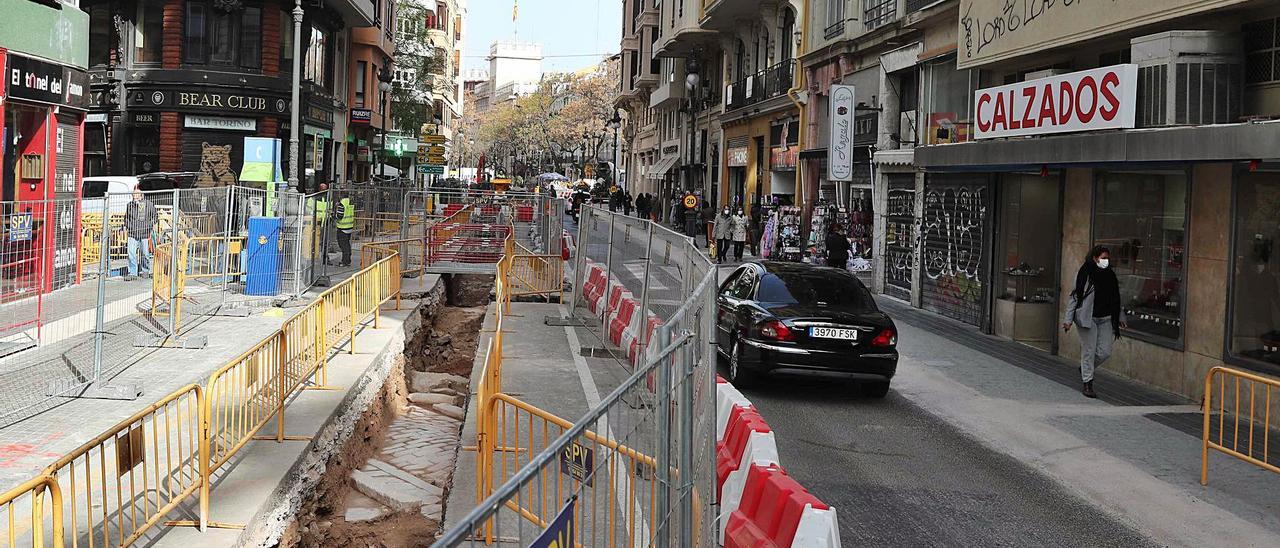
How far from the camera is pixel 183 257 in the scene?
15336mm

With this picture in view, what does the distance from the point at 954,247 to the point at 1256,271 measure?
8599 millimetres

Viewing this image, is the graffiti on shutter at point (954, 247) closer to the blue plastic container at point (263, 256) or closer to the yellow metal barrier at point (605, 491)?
the blue plastic container at point (263, 256)

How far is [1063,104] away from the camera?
1549cm

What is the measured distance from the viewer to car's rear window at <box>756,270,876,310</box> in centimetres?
1316

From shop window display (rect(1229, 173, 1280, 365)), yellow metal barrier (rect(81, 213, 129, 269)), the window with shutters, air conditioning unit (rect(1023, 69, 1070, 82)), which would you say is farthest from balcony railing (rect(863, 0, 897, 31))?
yellow metal barrier (rect(81, 213, 129, 269))

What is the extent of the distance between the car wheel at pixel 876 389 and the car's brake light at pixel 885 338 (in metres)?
0.57

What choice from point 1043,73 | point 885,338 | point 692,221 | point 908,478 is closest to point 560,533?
point 908,478

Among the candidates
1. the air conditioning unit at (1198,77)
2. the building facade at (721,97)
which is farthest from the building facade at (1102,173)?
the building facade at (721,97)

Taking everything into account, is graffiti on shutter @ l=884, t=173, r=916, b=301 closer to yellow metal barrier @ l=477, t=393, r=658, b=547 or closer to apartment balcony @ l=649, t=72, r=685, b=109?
yellow metal barrier @ l=477, t=393, r=658, b=547

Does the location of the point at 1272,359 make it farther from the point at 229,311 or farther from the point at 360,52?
the point at 360,52

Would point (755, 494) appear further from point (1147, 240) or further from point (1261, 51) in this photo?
point (1147, 240)

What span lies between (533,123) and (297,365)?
324 ft

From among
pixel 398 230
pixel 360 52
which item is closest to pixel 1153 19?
pixel 398 230

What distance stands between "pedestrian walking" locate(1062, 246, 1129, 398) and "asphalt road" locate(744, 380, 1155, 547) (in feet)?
7.88
